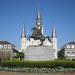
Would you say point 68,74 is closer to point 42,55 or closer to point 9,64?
point 9,64

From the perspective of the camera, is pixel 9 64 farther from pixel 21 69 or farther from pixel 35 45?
pixel 35 45

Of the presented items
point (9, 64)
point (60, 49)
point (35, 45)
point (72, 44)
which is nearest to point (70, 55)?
point (72, 44)

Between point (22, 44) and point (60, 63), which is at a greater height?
point (22, 44)

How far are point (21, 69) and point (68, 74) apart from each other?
5533 millimetres

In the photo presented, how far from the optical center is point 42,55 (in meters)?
41.3

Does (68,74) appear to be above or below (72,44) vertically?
below

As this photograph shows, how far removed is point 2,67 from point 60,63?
6200 mm

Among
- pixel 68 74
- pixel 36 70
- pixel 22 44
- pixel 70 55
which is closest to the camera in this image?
pixel 68 74

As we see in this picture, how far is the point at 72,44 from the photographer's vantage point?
15550cm

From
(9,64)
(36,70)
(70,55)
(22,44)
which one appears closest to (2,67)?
(9,64)

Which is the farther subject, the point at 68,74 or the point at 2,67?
the point at 2,67

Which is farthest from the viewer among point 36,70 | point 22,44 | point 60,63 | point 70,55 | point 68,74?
point 70,55

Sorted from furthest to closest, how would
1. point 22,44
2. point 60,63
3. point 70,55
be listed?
point 70,55
point 22,44
point 60,63

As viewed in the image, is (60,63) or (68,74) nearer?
(68,74)
